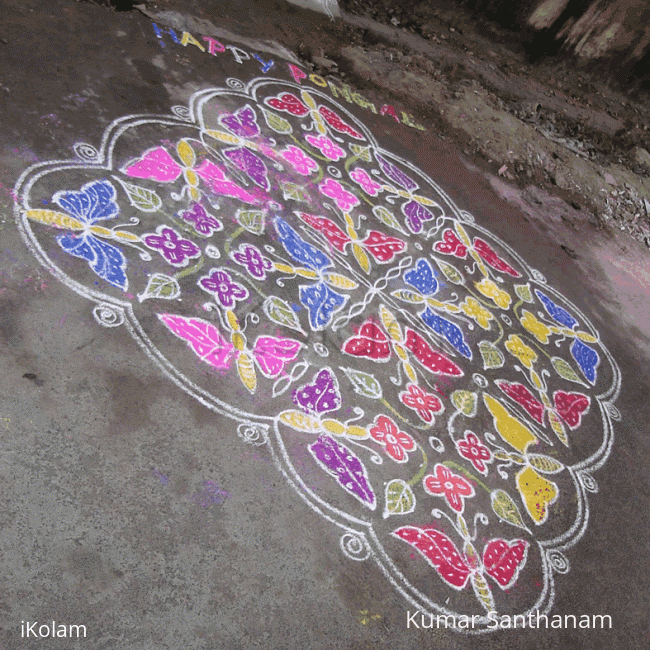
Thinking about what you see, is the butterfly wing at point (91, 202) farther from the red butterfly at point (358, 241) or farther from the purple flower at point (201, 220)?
the red butterfly at point (358, 241)

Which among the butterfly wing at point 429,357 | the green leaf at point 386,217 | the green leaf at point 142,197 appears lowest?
the green leaf at point 142,197

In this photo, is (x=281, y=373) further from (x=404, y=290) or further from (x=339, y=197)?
(x=339, y=197)

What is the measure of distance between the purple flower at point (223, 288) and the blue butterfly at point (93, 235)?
0.52m

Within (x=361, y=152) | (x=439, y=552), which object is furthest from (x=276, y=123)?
(x=439, y=552)

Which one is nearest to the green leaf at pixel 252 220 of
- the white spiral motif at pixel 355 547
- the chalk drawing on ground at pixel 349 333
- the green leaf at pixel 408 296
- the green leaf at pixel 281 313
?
the chalk drawing on ground at pixel 349 333

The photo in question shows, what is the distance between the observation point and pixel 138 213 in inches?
143

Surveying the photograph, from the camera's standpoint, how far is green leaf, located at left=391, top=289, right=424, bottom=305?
439 centimetres

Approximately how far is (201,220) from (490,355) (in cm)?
247

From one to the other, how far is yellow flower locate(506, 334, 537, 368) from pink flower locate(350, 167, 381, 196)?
180cm

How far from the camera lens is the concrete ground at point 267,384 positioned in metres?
2.56

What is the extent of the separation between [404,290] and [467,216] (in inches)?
62.2

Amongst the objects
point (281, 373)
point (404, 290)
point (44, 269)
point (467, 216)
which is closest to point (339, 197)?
point (404, 290)

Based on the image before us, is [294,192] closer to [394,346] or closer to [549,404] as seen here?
[394,346]

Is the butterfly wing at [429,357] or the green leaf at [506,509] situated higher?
the butterfly wing at [429,357]
